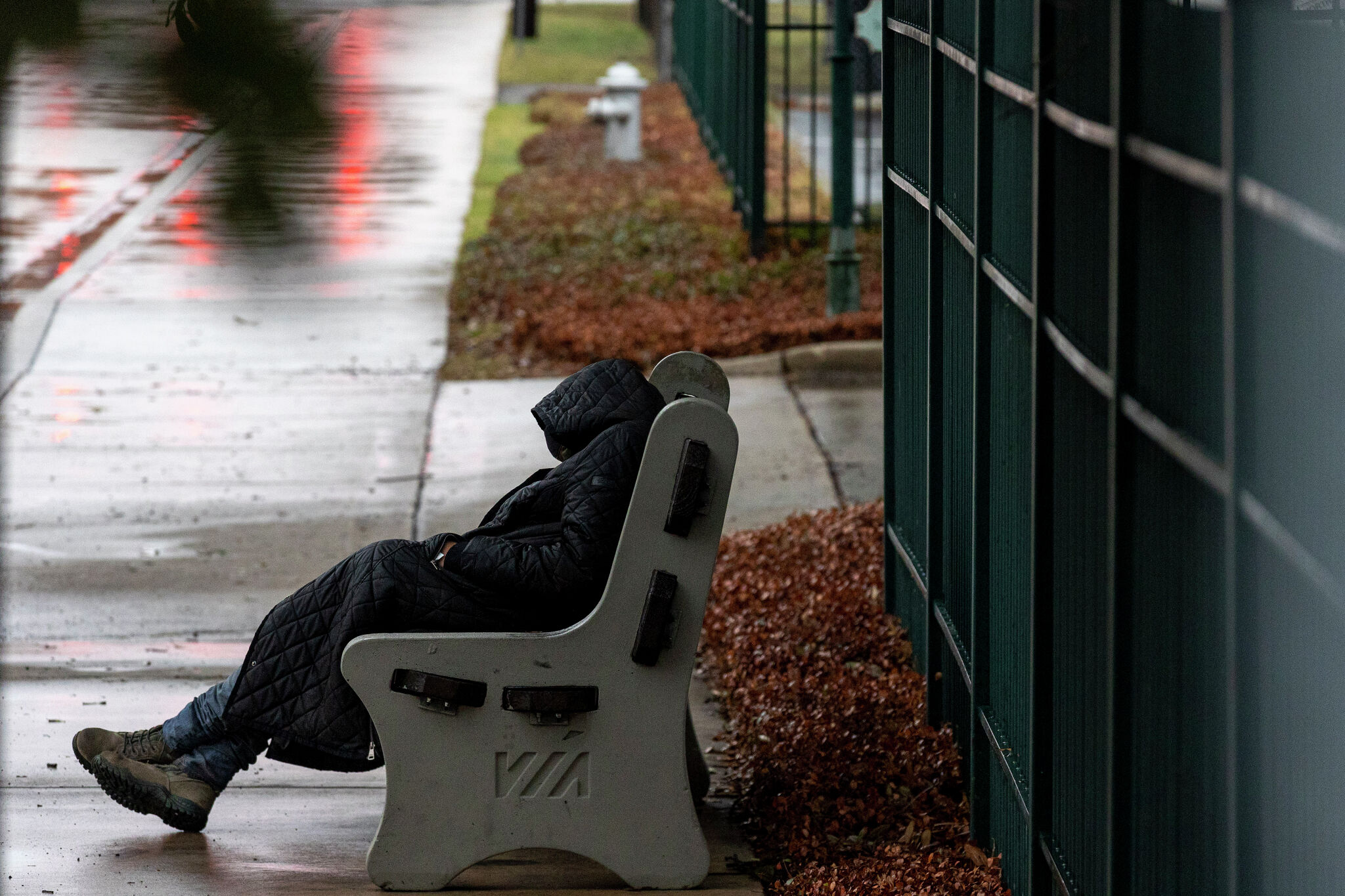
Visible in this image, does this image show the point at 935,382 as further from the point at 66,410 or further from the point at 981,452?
the point at 66,410

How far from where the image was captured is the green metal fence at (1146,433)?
6.48ft

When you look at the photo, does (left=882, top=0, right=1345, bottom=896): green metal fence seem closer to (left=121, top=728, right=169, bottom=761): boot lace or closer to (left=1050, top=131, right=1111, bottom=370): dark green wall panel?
(left=1050, top=131, right=1111, bottom=370): dark green wall panel

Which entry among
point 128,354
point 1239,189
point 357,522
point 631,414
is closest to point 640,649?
point 631,414

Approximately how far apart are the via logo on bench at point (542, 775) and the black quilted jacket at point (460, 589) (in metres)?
0.31

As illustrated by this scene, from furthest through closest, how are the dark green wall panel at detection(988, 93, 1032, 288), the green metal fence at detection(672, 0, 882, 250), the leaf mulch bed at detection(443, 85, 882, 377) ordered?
the green metal fence at detection(672, 0, 882, 250)
the leaf mulch bed at detection(443, 85, 882, 377)
the dark green wall panel at detection(988, 93, 1032, 288)

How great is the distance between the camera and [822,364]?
10062mm

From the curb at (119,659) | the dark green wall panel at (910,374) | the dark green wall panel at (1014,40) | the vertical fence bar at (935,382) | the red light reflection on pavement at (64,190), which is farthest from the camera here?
the curb at (119,659)

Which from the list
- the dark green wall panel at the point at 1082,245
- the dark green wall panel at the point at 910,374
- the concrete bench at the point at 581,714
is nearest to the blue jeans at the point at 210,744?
the concrete bench at the point at 581,714

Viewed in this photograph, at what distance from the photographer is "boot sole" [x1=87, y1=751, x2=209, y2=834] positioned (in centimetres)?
422

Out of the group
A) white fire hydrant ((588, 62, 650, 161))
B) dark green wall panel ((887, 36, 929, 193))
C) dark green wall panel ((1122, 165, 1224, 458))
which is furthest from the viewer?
white fire hydrant ((588, 62, 650, 161))

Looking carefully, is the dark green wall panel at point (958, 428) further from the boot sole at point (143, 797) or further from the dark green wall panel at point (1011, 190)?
the boot sole at point (143, 797)

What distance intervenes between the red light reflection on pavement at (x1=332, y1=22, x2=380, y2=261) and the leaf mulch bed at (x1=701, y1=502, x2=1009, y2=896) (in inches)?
112

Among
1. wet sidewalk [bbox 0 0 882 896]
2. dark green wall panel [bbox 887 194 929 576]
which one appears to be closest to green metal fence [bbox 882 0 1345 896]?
dark green wall panel [bbox 887 194 929 576]

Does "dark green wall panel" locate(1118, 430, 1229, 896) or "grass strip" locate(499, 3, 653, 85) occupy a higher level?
"grass strip" locate(499, 3, 653, 85)
